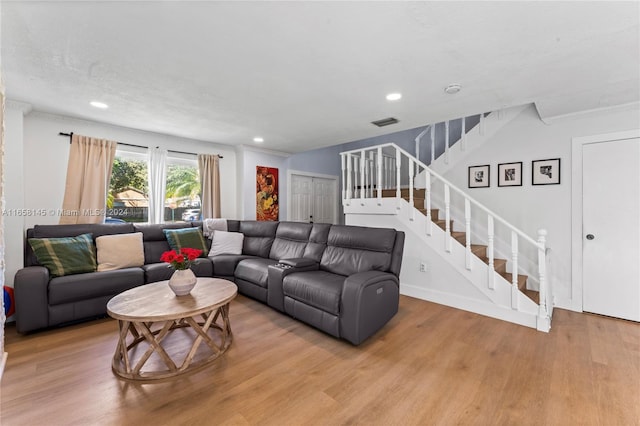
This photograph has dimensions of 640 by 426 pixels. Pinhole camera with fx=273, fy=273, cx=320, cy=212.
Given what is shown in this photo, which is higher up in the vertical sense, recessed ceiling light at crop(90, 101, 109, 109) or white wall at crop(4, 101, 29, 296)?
recessed ceiling light at crop(90, 101, 109, 109)

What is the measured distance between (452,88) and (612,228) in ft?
7.75

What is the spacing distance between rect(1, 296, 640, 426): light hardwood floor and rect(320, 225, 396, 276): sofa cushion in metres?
0.65

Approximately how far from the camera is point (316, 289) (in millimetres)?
2490

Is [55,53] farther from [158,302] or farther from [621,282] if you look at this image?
[621,282]

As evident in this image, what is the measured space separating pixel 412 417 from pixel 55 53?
3.33 meters

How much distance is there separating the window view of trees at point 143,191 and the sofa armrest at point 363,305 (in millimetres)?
3398

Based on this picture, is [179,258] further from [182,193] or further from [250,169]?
[250,169]

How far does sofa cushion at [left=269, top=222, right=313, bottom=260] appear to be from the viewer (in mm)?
3578

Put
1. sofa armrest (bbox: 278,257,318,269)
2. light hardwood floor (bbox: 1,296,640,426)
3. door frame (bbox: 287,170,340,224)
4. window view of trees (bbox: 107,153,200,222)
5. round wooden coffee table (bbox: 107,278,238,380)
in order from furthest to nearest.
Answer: door frame (bbox: 287,170,340,224), window view of trees (bbox: 107,153,200,222), sofa armrest (bbox: 278,257,318,269), round wooden coffee table (bbox: 107,278,238,380), light hardwood floor (bbox: 1,296,640,426)

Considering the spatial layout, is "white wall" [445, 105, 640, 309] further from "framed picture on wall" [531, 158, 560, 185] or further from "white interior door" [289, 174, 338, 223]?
"white interior door" [289, 174, 338, 223]

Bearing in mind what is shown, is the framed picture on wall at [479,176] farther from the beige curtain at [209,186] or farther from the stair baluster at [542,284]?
the beige curtain at [209,186]

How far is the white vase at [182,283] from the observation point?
7.04 feet

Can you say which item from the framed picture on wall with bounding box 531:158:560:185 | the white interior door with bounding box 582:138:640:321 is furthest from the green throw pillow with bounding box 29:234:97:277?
the white interior door with bounding box 582:138:640:321

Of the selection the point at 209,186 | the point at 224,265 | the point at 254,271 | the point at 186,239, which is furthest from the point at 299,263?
the point at 209,186
